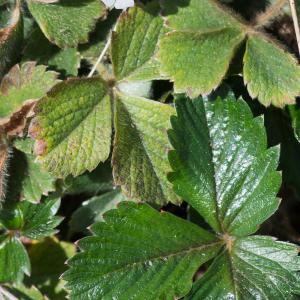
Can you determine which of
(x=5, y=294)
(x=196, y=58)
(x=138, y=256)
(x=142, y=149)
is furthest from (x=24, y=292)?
(x=196, y=58)

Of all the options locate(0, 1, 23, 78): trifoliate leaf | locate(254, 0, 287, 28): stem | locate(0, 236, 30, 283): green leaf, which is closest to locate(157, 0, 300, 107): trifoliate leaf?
locate(254, 0, 287, 28): stem

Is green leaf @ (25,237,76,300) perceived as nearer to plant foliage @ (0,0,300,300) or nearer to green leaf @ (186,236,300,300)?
plant foliage @ (0,0,300,300)

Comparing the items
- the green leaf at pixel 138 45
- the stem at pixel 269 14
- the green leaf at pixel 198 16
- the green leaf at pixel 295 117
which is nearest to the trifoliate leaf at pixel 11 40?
the green leaf at pixel 138 45

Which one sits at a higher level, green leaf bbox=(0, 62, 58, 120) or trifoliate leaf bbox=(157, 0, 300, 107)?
trifoliate leaf bbox=(157, 0, 300, 107)

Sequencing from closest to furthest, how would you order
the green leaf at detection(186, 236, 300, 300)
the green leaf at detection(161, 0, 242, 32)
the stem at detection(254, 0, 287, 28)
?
the green leaf at detection(186, 236, 300, 300), the green leaf at detection(161, 0, 242, 32), the stem at detection(254, 0, 287, 28)

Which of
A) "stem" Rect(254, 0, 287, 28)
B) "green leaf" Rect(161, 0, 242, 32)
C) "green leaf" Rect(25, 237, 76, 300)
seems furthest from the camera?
"green leaf" Rect(25, 237, 76, 300)

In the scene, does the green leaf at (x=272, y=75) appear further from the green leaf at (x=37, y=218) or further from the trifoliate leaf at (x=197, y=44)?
the green leaf at (x=37, y=218)

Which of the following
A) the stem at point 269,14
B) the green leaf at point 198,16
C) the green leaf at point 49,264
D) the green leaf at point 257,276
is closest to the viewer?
the green leaf at point 257,276
